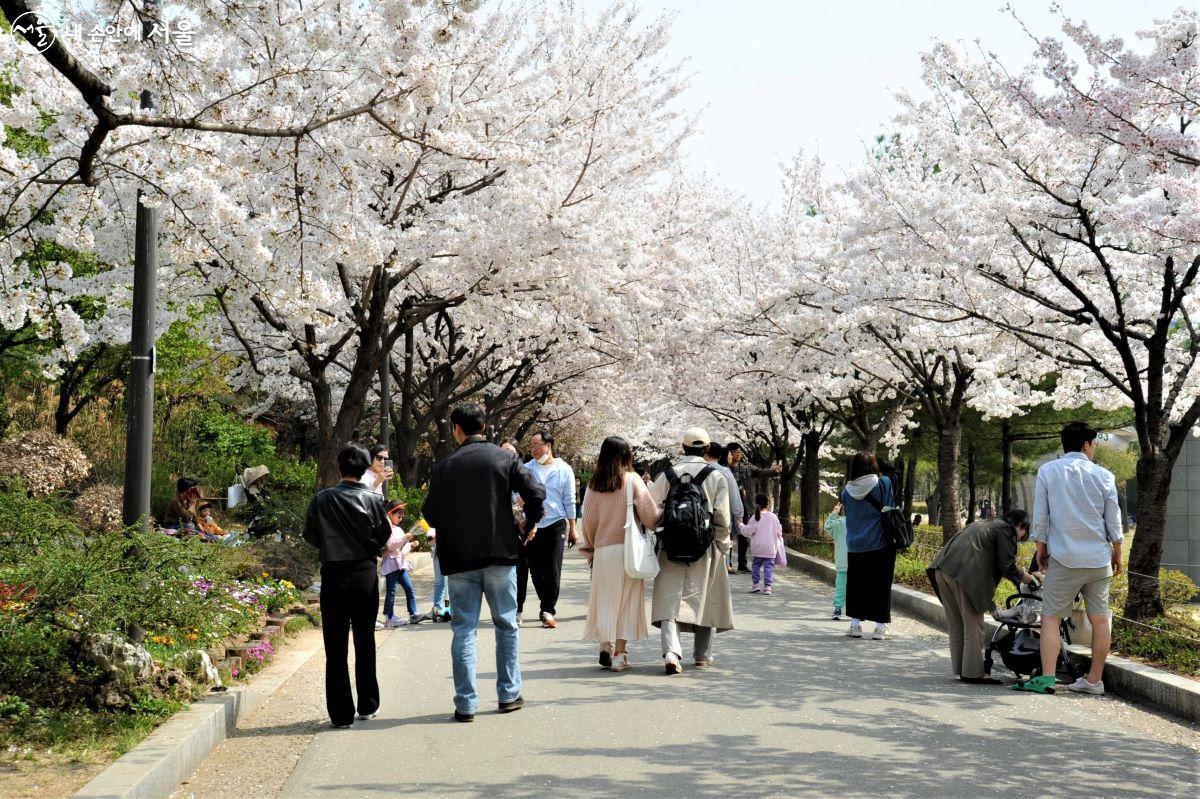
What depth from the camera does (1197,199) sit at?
8.20 metres

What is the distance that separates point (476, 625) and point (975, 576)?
3.81 metres

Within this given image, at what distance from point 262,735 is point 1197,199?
23.2 feet


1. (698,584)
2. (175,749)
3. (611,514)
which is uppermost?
(611,514)

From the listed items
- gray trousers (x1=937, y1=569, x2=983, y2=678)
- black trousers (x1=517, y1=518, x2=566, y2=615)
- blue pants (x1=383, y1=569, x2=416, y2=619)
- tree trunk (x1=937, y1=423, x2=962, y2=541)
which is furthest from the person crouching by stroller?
tree trunk (x1=937, y1=423, x2=962, y2=541)

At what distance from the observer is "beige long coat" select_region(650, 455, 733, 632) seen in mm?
8945

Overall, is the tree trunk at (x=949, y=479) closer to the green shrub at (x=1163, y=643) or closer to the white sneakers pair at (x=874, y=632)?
the white sneakers pair at (x=874, y=632)

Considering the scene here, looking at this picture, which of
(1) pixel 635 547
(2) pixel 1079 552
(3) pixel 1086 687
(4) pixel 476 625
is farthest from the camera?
(1) pixel 635 547

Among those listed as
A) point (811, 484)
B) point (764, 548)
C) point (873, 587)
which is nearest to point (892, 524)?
point (873, 587)

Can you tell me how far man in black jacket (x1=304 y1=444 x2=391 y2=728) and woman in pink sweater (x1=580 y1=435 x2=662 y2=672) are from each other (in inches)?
87.1

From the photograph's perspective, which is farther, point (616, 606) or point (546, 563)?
point (546, 563)

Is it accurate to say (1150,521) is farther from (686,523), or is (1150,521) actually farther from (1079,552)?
(686,523)

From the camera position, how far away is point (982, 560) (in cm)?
862

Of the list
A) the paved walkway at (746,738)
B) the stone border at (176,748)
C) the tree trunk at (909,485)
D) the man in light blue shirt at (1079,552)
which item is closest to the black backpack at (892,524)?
the paved walkway at (746,738)

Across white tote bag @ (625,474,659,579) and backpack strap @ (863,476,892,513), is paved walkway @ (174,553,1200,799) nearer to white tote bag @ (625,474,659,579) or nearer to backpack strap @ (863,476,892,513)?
white tote bag @ (625,474,659,579)
